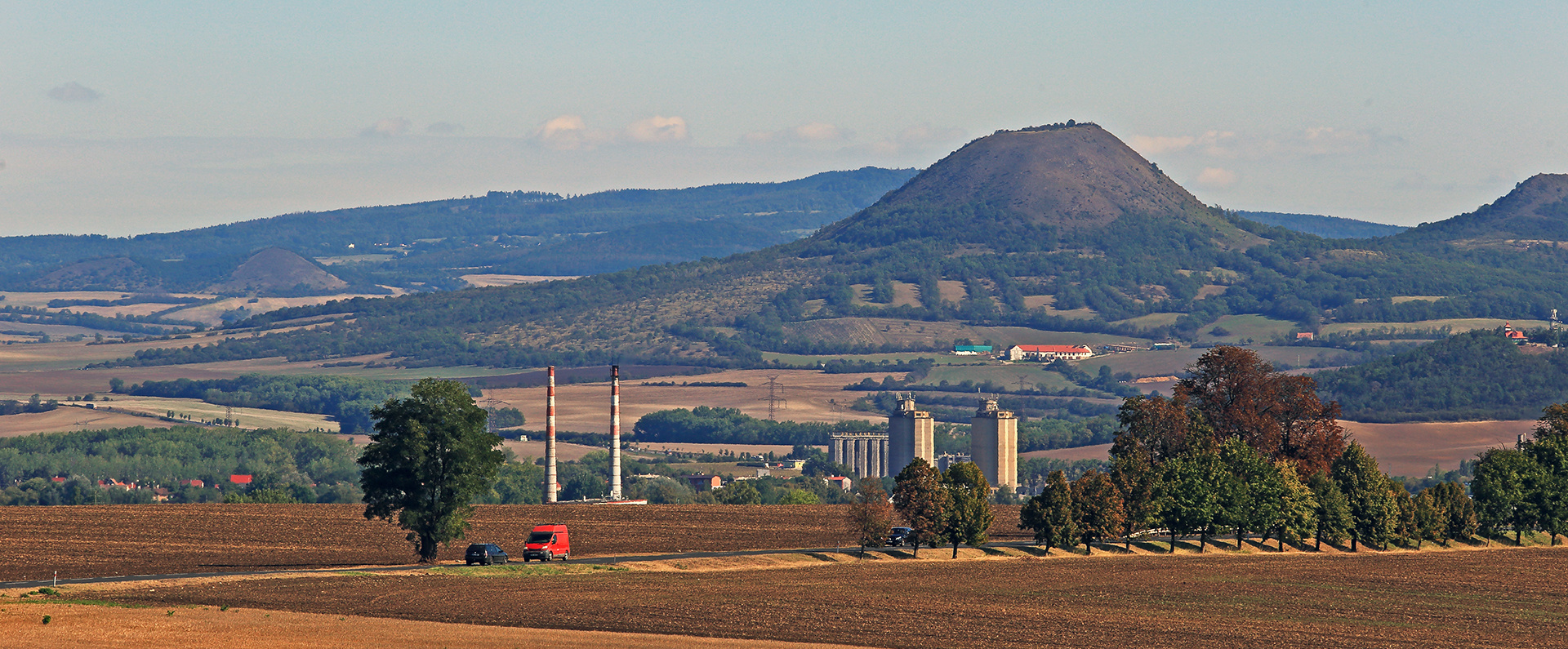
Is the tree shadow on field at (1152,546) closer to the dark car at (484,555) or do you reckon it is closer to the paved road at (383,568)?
the paved road at (383,568)

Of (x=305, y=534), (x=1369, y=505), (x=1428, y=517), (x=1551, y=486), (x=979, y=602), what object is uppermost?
(x=1551, y=486)

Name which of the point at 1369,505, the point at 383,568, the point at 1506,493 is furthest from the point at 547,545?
the point at 1506,493

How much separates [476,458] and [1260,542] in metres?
65.9

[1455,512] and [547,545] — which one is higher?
[547,545]

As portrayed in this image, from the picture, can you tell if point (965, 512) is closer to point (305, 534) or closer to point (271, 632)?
point (305, 534)

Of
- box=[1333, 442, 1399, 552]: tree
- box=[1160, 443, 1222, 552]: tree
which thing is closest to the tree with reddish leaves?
box=[1333, 442, 1399, 552]: tree

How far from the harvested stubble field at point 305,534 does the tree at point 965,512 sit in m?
12.2

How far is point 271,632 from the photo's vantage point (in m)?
80.4

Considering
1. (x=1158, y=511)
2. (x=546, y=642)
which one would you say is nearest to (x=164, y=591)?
(x=546, y=642)

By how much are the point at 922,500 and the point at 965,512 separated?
375cm

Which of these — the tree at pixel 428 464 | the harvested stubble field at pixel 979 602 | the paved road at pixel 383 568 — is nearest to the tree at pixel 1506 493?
the harvested stubble field at pixel 979 602

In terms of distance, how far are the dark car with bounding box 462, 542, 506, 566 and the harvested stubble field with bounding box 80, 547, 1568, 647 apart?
7.64 meters

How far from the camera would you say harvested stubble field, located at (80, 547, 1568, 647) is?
8588cm

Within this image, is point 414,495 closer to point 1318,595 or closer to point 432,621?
point 432,621
